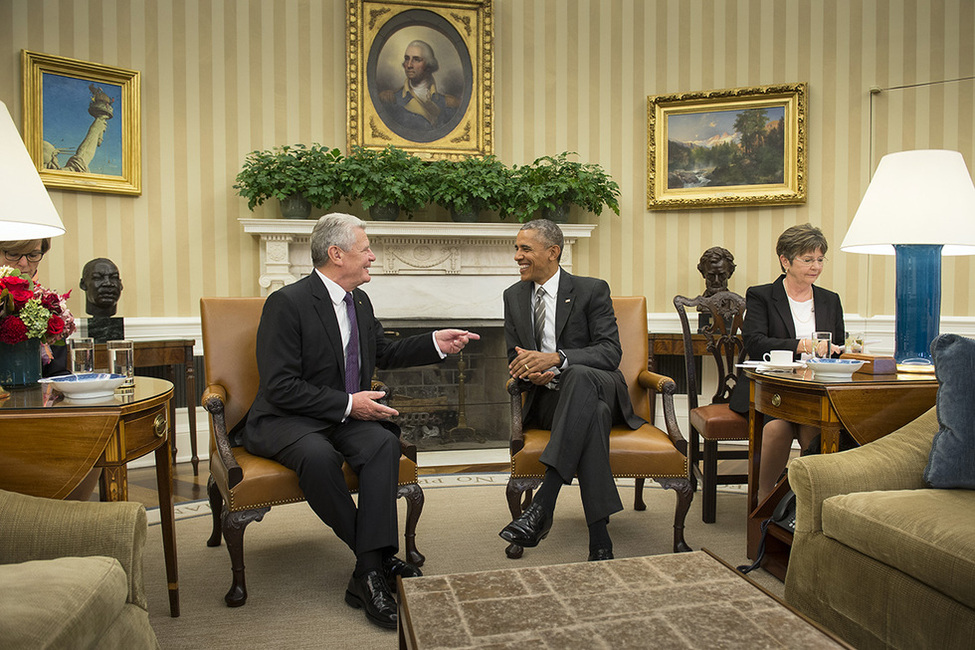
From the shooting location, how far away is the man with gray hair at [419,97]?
5.47 metres

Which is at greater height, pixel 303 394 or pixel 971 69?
pixel 971 69

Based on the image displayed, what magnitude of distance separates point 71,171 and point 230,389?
9.51ft

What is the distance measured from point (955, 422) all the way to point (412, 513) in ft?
6.08

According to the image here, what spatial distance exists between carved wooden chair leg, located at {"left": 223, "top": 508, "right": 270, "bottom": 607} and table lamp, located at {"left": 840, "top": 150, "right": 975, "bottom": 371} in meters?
2.49

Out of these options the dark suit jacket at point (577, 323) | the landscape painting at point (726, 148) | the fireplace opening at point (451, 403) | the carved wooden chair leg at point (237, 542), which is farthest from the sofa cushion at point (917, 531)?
the landscape painting at point (726, 148)

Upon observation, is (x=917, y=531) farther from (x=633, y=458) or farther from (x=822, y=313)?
(x=822, y=313)

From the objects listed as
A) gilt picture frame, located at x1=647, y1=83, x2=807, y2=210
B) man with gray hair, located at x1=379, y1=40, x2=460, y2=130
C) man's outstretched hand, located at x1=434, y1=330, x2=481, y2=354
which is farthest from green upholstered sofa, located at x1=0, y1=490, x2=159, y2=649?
gilt picture frame, located at x1=647, y1=83, x2=807, y2=210

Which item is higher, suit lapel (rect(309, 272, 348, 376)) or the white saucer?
suit lapel (rect(309, 272, 348, 376))

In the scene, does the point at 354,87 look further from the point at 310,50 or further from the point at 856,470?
the point at 856,470

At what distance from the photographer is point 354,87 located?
537 cm

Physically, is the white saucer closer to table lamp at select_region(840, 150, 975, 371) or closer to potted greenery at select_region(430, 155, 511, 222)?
table lamp at select_region(840, 150, 975, 371)

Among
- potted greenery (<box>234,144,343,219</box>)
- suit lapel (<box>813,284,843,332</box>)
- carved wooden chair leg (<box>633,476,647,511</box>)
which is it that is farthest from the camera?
potted greenery (<box>234,144,343,219</box>)

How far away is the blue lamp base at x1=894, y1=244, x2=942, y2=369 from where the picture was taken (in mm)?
2789

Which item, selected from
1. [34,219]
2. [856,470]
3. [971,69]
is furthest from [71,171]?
[971,69]
